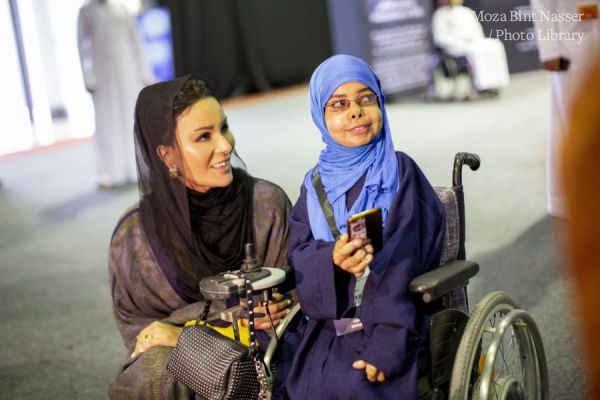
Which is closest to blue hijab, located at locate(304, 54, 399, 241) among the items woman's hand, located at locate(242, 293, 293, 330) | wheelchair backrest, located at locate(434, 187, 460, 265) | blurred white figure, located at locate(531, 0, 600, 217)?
wheelchair backrest, located at locate(434, 187, 460, 265)

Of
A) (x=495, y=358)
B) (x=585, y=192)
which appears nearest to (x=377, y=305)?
(x=495, y=358)

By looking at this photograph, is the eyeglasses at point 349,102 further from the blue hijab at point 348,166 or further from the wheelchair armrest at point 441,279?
the wheelchair armrest at point 441,279

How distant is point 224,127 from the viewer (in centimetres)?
241

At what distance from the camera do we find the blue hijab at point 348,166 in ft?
6.67

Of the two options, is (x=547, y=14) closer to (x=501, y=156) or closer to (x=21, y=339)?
(x=501, y=156)

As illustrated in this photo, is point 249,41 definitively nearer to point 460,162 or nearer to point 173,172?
point 173,172

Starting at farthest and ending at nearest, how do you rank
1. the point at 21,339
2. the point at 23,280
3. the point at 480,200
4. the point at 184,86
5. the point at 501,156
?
1. the point at 501,156
2. the point at 480,200
3. the point at 23,280
4. the point at 21,339
5. the point at 184,86

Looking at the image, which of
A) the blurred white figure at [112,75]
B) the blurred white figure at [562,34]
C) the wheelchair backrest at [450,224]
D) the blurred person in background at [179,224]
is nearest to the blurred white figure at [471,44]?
the blurred white figure at [112,75]

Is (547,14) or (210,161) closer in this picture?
(210,161)

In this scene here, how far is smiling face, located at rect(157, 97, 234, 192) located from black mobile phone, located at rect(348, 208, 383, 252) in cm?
66

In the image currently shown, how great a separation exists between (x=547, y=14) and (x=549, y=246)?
3.88 ft

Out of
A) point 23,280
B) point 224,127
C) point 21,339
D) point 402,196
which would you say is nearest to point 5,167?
point 23,280

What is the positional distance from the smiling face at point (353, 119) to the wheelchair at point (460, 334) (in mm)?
245

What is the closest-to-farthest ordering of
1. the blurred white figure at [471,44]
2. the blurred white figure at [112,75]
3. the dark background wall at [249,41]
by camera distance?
the blurred white figure at [112,75], the blurred white figure at [471,44], the dark background wall at [249,41]
